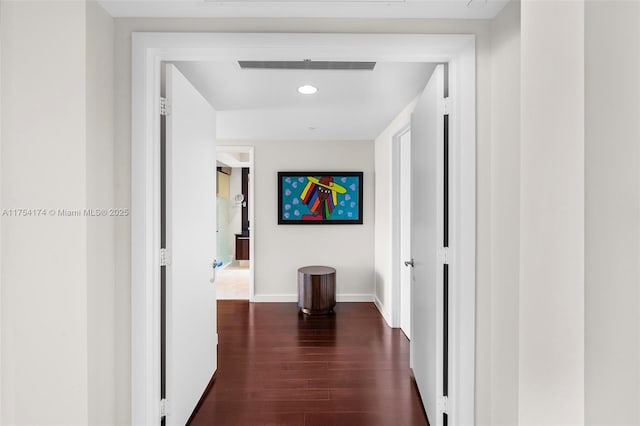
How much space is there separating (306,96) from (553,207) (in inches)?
86.9

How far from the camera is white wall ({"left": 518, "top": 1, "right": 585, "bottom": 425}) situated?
71 cm

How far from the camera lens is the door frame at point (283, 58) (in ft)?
5.07

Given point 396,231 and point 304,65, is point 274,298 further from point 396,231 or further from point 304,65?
point 304,65

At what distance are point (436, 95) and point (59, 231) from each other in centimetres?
199

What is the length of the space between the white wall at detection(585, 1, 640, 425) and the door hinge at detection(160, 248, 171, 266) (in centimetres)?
175

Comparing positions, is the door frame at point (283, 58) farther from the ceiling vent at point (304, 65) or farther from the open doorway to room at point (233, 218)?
the open doorway to room at point (233, 218)

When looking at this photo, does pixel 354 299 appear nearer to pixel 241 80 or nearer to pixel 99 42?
pixel 241 80

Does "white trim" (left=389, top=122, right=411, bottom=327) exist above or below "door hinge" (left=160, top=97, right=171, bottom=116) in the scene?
below

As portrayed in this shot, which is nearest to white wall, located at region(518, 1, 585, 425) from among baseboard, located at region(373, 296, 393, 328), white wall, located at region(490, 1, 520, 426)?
white wall, located at region(490, 1, 520, 426)

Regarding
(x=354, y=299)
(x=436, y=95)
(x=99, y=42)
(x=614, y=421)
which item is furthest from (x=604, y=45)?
(x=354, y=299)

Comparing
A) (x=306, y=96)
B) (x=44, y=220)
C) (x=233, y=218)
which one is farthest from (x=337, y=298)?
(x=233, y=218)

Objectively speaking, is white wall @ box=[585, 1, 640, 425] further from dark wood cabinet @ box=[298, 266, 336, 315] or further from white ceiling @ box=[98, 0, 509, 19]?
dark wood cabinet @ box=[298, 266, 336, 315]

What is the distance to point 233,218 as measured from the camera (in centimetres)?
830

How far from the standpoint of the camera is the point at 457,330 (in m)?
1.59
